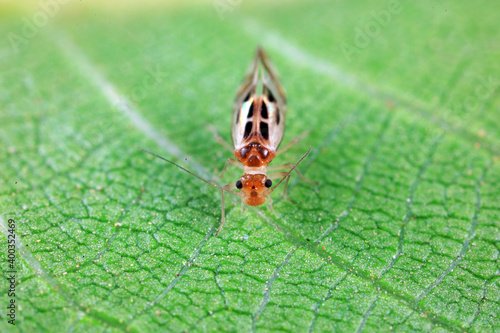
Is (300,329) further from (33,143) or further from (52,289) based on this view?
(33,143)

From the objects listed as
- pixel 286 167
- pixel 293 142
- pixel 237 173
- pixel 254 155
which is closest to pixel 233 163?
pixel 237 173

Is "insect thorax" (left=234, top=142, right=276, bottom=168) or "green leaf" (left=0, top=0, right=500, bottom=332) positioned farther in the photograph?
"insect thorax" (left=234, top=142, right=276, bottom=168)

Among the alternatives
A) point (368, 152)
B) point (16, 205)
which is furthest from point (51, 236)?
point (368, 152)

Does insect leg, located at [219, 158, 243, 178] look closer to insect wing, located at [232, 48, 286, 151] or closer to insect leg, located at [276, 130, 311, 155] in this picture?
insect wing, located at [232, 48, 286, 151]

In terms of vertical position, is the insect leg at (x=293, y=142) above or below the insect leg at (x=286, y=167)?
above

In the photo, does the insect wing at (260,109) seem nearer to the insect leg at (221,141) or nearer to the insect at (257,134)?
the insect at (257,134)

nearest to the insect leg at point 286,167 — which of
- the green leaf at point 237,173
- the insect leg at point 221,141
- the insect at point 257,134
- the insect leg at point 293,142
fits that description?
the insect at point 257,134

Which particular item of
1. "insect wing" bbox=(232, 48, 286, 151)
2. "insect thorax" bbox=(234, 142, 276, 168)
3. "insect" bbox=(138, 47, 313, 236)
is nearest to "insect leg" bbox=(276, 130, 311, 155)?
"insect" bbox=(138, 47, 313, 236)

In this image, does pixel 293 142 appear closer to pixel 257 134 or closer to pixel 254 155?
pixel 257 134
